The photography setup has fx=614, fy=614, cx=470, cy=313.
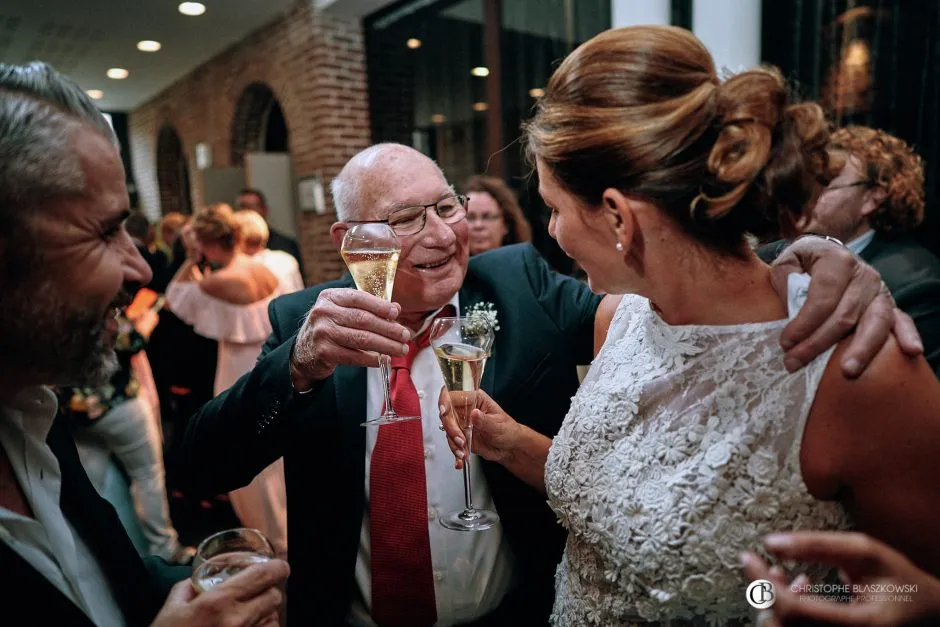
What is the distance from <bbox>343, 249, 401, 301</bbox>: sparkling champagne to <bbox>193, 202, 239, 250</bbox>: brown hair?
271 cm

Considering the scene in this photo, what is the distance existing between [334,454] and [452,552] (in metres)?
0.39

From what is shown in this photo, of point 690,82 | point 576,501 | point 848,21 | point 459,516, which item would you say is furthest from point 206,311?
point 848,21

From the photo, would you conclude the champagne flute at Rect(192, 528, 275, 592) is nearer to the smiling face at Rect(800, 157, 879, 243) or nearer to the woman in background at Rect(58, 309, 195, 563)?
the woman in background at Rect(58, 309, 195, 563)

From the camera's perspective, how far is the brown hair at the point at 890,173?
8.86 ft

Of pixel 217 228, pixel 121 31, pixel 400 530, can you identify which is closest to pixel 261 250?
pixel 217 228

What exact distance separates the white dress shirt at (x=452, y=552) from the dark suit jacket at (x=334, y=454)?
0.03 metres

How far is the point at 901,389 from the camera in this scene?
940mm

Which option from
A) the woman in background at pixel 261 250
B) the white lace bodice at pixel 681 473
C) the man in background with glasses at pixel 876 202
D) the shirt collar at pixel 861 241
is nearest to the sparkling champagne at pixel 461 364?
the white lace bodice at pixel 681 473

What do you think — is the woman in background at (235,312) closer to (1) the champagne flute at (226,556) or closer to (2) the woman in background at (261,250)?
(2) the woman in background at (261,250)

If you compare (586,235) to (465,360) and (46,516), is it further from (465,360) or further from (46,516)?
(46,516)

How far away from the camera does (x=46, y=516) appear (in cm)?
106

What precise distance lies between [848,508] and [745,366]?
289 millimetres

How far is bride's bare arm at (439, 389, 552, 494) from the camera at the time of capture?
1409 millimetres

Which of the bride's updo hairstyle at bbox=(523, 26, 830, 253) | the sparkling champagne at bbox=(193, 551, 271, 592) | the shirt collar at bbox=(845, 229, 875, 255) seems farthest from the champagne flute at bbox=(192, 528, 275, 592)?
the shirt collar at bbox=(845, 229, 875, 255)
